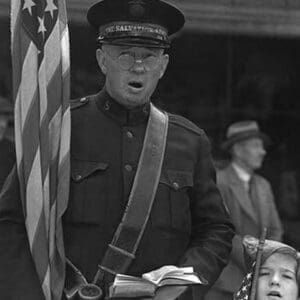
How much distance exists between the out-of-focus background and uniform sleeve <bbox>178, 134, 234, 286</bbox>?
402 centimetres

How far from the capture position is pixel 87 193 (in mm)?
4188

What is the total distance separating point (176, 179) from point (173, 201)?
0.08m

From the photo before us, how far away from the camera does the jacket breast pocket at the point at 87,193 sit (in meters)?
4.16

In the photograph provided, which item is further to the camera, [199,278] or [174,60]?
[174,60]

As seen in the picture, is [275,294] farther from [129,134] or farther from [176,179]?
[129,134]

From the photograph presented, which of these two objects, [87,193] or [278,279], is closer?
[87,193]

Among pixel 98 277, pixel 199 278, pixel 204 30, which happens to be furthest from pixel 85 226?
pixel 204 30

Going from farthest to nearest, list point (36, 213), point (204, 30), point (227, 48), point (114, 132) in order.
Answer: point (227, 48) → point (204, 30) → point (114, 132) → point (36, 213)

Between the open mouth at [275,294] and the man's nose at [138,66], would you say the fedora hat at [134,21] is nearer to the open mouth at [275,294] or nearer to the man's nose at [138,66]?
the man's nose at [138,66]

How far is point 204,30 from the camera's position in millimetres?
8328

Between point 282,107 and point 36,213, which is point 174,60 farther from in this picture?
point 36,213

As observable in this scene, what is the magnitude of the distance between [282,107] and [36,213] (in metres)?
5.34

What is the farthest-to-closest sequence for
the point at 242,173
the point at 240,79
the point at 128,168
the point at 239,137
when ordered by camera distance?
the point at 240,79 < the point at 239,137 < the point at 242,173 < the point at 128,168

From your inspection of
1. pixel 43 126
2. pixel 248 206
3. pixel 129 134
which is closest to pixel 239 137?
pixel 248 206
